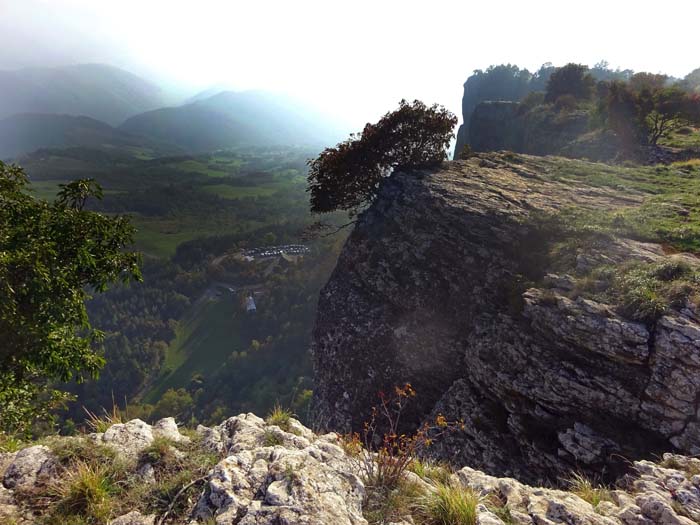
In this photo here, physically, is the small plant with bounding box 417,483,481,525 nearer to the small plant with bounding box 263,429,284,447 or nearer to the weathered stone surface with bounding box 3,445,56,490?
the small plant with bounding box 263,429,284,447

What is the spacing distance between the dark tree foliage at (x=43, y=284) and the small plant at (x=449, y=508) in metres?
9.26

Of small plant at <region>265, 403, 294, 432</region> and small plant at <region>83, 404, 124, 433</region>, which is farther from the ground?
small plant at <region>83, 404, 124, 433</region>

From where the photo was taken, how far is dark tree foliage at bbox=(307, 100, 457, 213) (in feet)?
97.1

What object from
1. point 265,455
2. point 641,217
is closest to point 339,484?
point 265,455

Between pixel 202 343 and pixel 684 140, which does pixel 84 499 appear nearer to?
pixel 684 140

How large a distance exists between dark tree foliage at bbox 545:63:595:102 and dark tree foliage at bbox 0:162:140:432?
81454mm

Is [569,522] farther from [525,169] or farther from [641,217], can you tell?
[525,169]

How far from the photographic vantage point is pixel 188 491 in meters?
6.25

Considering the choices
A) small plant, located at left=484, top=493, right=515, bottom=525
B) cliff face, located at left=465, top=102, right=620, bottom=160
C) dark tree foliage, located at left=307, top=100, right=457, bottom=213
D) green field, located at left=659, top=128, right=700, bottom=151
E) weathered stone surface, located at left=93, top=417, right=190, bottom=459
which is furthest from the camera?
cliff face, located at left=465, top=102, right=620, bottom=160

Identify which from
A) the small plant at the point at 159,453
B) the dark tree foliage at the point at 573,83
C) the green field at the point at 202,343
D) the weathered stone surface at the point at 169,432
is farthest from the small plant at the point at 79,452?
the green field at the point at 202,343

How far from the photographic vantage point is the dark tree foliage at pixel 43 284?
805 cm

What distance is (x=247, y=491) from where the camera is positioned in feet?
19.6

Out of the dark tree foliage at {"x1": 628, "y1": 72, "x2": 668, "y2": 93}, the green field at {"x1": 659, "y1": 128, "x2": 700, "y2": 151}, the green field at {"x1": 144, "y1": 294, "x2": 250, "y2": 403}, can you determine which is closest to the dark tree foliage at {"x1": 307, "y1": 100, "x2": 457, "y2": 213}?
the green field at {"x1": 659, "y1": 128, "x2": 700, "y2": 151}

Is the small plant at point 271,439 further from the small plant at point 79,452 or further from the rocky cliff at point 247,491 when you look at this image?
the small plant at point 79,452
